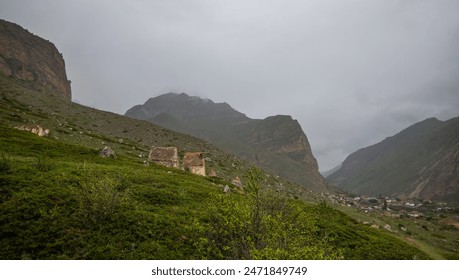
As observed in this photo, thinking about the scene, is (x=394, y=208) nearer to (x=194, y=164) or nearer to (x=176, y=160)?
(x=194, y=164)

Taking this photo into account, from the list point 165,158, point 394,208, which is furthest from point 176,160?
point 394,208

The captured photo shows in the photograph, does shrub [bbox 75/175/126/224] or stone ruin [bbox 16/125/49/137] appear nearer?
shrub [bbox 75/175/126/224]

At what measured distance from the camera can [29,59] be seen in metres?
166

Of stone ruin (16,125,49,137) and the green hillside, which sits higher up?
stone ruin (16,125,49,137)

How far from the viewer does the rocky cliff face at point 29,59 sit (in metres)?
148

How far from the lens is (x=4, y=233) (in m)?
13.6

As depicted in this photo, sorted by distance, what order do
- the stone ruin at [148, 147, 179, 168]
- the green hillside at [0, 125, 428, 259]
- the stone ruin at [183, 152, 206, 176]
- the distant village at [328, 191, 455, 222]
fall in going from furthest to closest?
1. the distant village at [328, 191, 455, 222]
2. the stone ruin at [148, 147, 179, 168]
3. the stone ruin at [183, 152, 206, 176]
4. the green hillside at [0, 125, 428, 259]

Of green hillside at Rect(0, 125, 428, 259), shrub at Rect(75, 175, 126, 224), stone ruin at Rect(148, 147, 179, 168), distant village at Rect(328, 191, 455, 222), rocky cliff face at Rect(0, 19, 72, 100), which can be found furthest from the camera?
rocky cliff face at Rect(0, 19, 72, 100)

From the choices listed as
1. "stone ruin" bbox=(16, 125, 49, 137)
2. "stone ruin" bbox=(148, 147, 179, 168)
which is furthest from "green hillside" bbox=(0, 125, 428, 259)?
"stone ruin" bbox=(16, 125, 49, 137)

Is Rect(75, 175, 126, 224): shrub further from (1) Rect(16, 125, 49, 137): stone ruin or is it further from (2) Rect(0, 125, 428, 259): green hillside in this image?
(1) Rect(16, 125, 49, 137): stone ruin

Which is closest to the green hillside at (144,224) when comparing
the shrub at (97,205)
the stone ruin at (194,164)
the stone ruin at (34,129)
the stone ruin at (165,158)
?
the shrub at (97,205)

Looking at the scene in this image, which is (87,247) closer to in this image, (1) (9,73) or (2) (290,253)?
(2) (290,253)

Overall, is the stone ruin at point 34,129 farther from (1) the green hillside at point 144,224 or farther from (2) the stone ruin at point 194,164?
(1) the green hillside at point 144,224

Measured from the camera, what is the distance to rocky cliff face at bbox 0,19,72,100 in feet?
487
